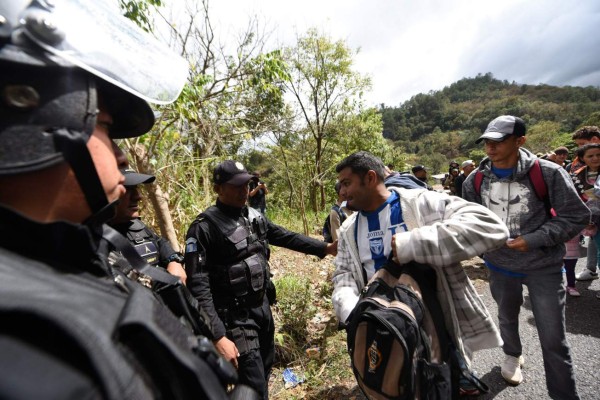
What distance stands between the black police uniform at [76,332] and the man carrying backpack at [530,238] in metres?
2.17

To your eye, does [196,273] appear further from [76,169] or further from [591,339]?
[591,339]

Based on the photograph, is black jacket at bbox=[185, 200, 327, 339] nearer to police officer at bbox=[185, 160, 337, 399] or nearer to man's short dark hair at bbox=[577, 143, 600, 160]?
police officer at bbox=[185, 160, 337, 399]

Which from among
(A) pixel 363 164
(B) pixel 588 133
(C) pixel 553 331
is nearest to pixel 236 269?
(A) pixel 363 164

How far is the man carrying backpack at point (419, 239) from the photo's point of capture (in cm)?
143

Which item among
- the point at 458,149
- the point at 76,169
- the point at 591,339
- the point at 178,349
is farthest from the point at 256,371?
the point at 458,149

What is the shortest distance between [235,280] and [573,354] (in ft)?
10.9

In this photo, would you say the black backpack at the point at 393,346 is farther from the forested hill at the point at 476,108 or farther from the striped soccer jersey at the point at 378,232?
the forested hill at the point at 476,108

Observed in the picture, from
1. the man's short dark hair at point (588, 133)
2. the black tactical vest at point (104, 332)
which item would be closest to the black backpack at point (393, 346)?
the black tactical vest at point (104, 332)

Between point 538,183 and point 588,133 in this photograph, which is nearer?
point 538,183

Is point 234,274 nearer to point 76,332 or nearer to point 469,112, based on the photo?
point 76,332

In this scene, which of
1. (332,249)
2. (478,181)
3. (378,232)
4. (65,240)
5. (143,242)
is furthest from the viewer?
(332,249)

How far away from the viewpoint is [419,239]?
4.69ft

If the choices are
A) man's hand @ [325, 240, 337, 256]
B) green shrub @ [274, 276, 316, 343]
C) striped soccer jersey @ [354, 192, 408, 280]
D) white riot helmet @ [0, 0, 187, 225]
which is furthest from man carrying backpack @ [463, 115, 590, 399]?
white riot helmet @ [0, 0, 187, 225]

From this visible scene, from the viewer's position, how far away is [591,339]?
290 cm
